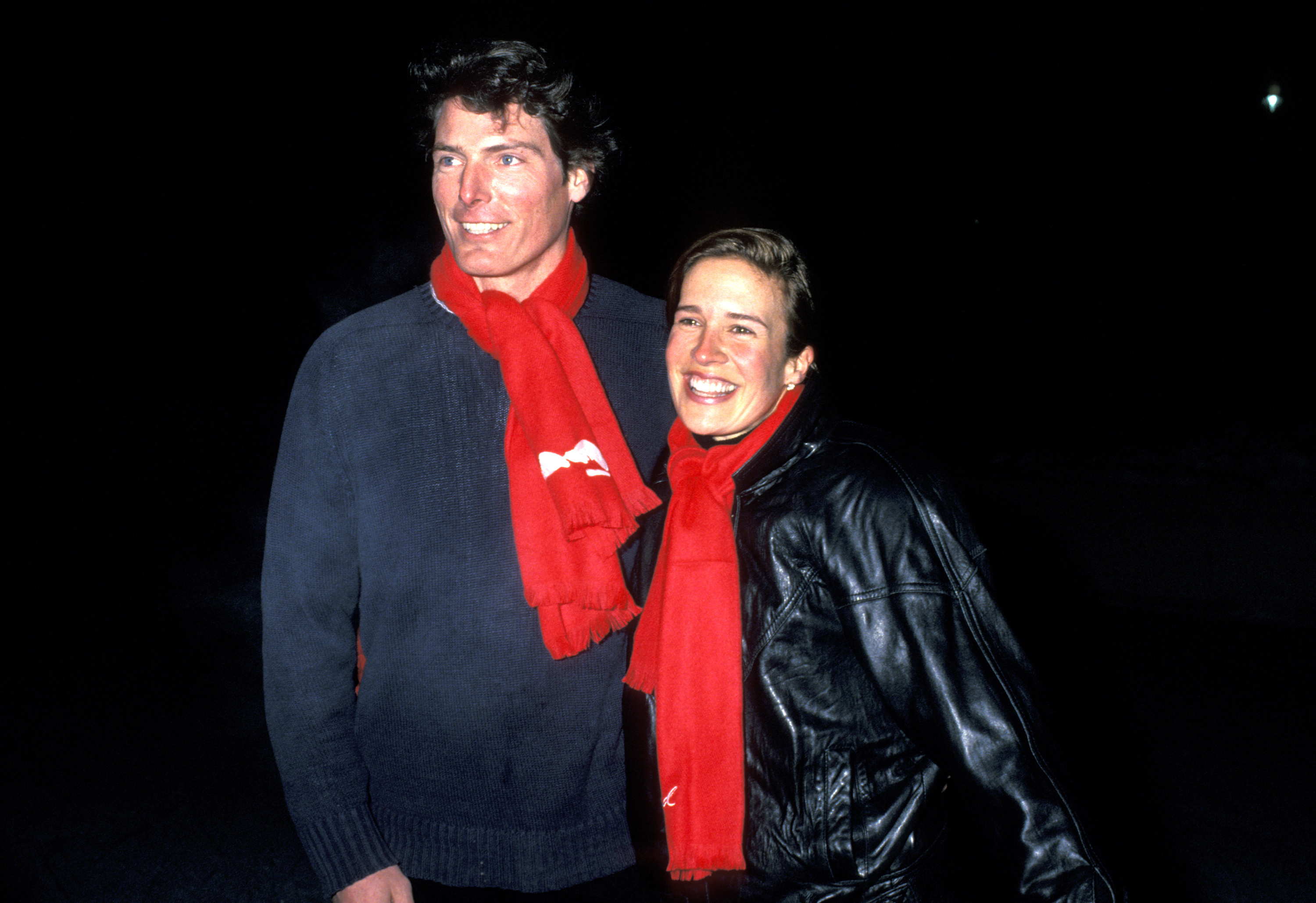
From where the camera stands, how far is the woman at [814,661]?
1629 millimetres

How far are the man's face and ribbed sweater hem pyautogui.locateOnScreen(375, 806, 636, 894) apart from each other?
1196 mm

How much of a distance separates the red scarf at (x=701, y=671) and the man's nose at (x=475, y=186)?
2.47 ft

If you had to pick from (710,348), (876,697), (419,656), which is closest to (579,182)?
(710,348)

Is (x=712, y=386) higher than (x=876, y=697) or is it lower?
higher

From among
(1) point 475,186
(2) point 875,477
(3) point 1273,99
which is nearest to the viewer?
(2) point 875,477

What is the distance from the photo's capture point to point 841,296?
15492 millimetres

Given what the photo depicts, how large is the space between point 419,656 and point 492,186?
40.1 inches

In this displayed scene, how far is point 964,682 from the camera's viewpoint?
163 cm

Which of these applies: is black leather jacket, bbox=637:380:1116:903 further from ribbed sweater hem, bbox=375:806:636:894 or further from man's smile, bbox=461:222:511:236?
man's smile, bbox=461:222:511:236

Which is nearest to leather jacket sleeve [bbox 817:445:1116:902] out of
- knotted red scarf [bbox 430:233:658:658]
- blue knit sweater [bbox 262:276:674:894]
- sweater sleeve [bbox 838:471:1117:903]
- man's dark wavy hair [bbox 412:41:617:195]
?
sweater sleeve [bbox 838:471:1117:903]

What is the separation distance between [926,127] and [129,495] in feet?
41.4

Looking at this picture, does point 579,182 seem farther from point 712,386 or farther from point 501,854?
point 501,854

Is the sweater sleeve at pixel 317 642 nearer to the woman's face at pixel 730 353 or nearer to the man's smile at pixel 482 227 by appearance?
the man's smile at pixel 482 227

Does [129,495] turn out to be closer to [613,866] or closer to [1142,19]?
[613,866]
